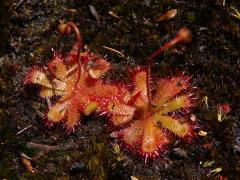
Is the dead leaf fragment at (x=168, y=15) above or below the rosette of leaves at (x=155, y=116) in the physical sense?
above

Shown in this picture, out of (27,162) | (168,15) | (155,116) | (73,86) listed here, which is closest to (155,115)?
(155,116)

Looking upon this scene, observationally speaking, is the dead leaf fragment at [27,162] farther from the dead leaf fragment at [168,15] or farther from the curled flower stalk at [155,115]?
the dead leaf fragment at [168,15]

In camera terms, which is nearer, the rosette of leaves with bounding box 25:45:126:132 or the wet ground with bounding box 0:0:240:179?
the wet ground with bounding box 0:0:240:179

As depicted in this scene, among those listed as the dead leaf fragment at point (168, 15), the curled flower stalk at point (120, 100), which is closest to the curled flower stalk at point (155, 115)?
the curled flower stalk at point (120, 100)

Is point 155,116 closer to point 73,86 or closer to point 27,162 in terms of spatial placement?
point 73,86

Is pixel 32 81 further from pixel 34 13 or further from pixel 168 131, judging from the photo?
pixel 168 131

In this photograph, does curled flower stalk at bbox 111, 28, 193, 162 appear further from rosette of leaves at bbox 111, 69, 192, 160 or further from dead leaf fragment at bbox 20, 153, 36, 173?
dead leaf fragment at bbox 20, 153, 36, 173

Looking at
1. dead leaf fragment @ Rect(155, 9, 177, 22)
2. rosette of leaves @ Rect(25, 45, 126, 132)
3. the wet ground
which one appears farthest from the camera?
dead leaf fragment @ Rect(155, 9, 177, 22)

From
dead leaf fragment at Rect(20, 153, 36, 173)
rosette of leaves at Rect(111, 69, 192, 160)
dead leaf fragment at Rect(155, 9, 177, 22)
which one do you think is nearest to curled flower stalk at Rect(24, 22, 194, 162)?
rosette of leaves at Rect(111, 69, 192, 160)
